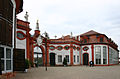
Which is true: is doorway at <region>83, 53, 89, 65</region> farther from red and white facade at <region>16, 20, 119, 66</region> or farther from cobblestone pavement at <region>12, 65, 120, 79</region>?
cobblestone pavement at <region>12, 65, 120, 79</region>

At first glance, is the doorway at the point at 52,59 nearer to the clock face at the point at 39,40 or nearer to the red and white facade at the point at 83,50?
the red and white facade at the point at 83,50

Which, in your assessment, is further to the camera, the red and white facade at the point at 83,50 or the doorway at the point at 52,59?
the red and white facade at the point at 83,50

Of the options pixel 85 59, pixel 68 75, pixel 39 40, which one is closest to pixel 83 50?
pixel 85 59

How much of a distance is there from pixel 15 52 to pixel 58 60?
26.4 m

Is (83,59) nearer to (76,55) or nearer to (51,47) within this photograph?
(76,55)

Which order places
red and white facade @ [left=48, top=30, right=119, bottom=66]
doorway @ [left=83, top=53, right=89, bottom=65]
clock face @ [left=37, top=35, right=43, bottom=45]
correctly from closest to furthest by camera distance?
clock face @ [left=37, top=35, right=43, bottom=45]
red and white facade @ [left=48, top=30, right=119, bottom=66]
doorway @ [left=83, top=53, right=89, bottom=65]

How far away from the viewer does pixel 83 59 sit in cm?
4131

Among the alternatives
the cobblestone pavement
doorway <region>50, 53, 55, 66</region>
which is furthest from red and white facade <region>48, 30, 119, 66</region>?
the cobblestone pavement

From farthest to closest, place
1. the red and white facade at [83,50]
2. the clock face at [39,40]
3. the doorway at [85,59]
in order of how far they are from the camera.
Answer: the doorway at [85,59]
the red and white facade at [83,50]
the clock face at [39,40]

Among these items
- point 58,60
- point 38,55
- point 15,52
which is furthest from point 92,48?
point 15,52

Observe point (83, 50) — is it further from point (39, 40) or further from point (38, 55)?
point (39, 40)

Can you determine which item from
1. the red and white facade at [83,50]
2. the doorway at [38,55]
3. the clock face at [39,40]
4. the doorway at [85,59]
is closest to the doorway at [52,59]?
the red and white facade at [83,50]

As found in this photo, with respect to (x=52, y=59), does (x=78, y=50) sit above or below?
above

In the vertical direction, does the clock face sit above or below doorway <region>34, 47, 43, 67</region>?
above
